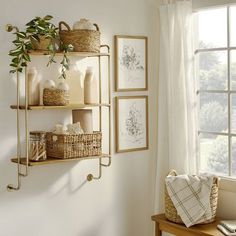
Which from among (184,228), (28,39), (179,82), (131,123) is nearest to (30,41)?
(28,39)

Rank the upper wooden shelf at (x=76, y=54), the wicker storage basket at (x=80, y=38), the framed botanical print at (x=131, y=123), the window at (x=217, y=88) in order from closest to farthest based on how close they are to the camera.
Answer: the upper wooden shelf at (x=76, y=54) → the wicker storage basket at (x=80, y=38) → the window at (x=217, y=88) → the framed botanical print at (x=131, y=123)

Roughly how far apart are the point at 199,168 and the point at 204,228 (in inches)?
23.2

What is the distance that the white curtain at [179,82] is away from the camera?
11.3 ft

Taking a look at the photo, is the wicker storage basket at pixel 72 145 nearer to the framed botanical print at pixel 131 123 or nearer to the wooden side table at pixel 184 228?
the framed botanical print at pixel 131 123

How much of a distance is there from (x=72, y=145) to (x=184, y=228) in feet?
2.78

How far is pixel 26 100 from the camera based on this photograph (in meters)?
2.84

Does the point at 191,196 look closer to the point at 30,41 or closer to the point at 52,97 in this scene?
the point at 52,97

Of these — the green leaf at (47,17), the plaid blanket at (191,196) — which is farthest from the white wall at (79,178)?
the plaid blanket at (191,196)

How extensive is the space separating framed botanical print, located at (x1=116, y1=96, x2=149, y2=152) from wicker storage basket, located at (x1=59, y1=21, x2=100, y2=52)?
20.7 inches

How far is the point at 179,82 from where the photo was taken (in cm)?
349

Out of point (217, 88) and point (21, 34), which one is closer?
point (21, 34)

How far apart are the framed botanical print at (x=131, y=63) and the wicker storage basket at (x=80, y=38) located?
0.39 metres

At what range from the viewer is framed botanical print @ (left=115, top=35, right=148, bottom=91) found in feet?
11.3

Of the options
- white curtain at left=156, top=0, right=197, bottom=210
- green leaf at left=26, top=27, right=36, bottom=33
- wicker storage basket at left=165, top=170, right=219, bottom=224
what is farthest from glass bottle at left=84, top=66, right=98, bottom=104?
wicker storage basket at left=165, top=170, right=219, bottom=224
